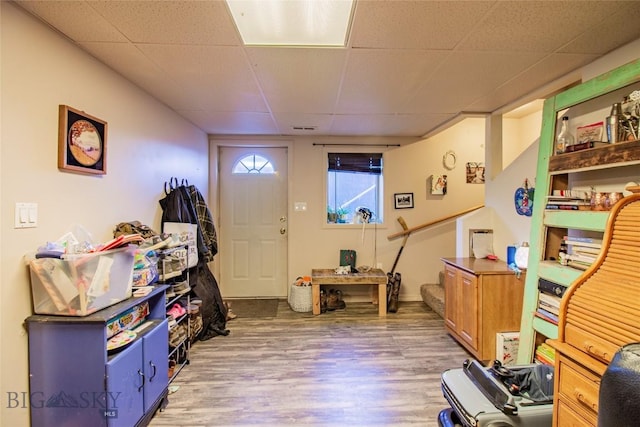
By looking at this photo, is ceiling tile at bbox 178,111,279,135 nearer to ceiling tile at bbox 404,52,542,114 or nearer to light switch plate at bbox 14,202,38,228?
ceiling tile at bbox 404,52,542,114

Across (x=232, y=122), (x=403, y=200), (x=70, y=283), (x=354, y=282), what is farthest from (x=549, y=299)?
(x=232, y=122)

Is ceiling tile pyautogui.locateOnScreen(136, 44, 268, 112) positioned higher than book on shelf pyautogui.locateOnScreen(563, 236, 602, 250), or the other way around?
ceiling tile pyautogui.locateOnScreen(136, 44, 268, 112)

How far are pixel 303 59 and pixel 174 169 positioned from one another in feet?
5.97

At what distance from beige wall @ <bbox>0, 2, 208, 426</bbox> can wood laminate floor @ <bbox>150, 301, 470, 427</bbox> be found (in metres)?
1.05

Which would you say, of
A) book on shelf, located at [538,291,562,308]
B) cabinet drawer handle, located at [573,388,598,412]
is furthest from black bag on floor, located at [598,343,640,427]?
book on shelf, located at [538,291,562,308]

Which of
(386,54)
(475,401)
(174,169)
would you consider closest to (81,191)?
(174,169)

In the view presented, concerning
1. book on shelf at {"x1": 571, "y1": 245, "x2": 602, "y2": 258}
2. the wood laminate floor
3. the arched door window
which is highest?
the arched door window

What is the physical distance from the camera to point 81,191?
1.78 metres

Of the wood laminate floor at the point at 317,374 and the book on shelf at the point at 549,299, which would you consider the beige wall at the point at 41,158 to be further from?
the book on shelf at the point at 549,299

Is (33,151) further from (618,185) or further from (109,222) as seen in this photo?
(618,185)

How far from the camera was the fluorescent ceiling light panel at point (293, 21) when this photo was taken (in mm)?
1459

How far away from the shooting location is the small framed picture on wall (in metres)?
4.18

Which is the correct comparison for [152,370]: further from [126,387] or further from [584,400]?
[584,400]

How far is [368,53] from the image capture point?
184 centimetres
